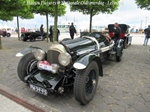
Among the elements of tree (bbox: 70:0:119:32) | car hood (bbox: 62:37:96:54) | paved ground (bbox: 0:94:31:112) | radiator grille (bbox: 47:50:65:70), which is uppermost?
tree (bbox: 70:0:119:32)

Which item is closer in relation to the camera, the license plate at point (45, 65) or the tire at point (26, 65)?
the license plate at point (45, 65)

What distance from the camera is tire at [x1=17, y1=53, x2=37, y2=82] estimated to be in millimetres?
3125

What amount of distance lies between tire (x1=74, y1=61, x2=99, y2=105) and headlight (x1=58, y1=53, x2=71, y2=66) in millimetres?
287

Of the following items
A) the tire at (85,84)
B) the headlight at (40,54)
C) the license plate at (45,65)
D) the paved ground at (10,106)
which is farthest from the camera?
the headlight at (40,54)

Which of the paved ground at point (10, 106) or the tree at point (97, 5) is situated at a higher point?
the tree at point (97, 5)

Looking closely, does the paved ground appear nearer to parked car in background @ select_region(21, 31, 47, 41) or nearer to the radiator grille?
the radiator grille

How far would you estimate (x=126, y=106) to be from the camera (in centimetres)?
254

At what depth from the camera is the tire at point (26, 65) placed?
3.12 metres

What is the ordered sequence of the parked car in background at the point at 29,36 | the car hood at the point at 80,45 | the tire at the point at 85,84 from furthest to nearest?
the parked car in background at the point at 29,36 → the car hood at the point at 80,45 → the tire at the point at 85,84

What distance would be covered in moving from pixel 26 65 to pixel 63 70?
99cm

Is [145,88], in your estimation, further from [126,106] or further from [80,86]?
[80,86]

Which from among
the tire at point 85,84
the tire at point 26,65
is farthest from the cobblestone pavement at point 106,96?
the tire at point 26,65

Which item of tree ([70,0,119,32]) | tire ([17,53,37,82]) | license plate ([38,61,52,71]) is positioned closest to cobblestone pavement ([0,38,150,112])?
tire ([17,53,37,82])

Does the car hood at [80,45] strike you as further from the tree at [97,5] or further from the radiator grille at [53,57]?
the tree at [97,5]
